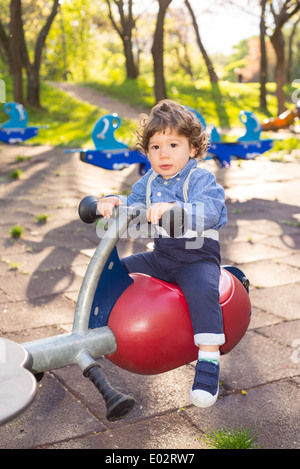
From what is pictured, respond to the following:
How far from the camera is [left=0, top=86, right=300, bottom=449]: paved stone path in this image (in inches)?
78.9

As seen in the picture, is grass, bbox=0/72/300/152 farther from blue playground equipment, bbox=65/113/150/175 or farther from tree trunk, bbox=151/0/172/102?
blue playground equipment, bbox=65/113/150/175

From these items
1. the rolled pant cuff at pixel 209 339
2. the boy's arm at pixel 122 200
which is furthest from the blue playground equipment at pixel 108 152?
the rolled pant cuff at pixel 209 339

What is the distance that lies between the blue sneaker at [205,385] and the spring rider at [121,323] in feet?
0.43

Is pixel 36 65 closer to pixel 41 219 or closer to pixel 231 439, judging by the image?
pixel 41 219

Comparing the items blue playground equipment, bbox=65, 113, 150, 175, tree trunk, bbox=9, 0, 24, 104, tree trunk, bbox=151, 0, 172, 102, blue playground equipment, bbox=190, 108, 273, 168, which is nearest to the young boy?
blue playground equipment, bbox=65, 113, 150, 175

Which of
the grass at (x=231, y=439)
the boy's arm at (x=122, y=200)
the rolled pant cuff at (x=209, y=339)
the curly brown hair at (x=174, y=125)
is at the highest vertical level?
the curly brown hair at (x=174, y=125)

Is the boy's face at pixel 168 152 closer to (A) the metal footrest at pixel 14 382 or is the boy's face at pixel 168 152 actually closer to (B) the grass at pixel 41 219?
(A) the metal footrest at pixel 14 382

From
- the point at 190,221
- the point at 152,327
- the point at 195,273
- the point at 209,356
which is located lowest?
the point at 209,356

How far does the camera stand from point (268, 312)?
3162 millimetres

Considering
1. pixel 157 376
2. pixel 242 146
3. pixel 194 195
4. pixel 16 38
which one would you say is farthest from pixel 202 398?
pixel 16 38

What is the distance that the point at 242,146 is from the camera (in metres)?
6.75

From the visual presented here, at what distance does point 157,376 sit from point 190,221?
78 centimetres

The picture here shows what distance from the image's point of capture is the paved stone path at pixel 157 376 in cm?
200
